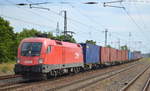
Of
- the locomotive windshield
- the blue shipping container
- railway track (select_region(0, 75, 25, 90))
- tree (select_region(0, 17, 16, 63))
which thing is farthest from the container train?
tree (select_region(0, 17, 16, 63))

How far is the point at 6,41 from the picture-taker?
75.8 m

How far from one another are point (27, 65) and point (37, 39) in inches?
90.5

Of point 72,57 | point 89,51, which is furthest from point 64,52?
point 89,51

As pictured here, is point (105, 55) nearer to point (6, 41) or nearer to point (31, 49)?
→ point (31, 49)

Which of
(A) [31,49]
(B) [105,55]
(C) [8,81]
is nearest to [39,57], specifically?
(A) [31,49]

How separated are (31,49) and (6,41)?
55.8 m

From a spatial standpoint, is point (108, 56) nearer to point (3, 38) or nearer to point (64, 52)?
point (64, 52)

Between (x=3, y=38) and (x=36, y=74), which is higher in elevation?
(x=3, y=38)

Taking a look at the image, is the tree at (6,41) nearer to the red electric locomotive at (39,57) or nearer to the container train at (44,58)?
the container train at (44,58)

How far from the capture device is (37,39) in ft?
72.9

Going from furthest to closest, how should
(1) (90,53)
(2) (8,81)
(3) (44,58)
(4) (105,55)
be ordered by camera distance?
(4) (105,55), (1) (90,53), (2) (8,81), (3) (44,58)

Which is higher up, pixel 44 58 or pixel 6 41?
pixel 6 41

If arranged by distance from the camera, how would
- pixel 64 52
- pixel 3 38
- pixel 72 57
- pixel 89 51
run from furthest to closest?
→ pixel 3 38, pixel 89 51, pixel 72 57, pixel 64 52

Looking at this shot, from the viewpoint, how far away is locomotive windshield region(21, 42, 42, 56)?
21.4 metres
